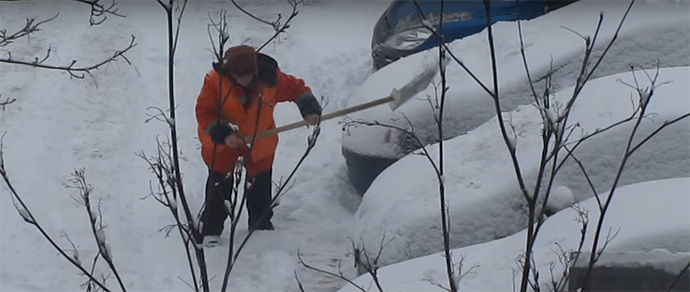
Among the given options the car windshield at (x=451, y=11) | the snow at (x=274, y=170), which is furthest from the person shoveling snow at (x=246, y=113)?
the car windshield at (x=451, y=11)

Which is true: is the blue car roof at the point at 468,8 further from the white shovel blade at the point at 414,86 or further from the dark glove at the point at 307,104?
the dark glove at the point at 307,104

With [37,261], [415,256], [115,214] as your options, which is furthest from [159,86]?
[415,256]

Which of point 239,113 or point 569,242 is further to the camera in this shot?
point 239,113

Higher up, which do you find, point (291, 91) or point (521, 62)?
point (521, 62)

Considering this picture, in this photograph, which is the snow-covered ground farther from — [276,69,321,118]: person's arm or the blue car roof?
the blue car roof

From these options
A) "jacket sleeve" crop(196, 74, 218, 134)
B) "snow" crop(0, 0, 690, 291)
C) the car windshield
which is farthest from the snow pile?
the car windshield

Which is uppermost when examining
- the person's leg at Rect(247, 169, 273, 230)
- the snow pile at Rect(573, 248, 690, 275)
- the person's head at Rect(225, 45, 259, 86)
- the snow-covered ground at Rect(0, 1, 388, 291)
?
the person's head at Rect(225, 45, 259, 86)

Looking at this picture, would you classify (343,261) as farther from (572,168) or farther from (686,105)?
(686,105)

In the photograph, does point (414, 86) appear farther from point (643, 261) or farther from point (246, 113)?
point (643, 261)

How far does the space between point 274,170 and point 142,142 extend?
3.89 ft

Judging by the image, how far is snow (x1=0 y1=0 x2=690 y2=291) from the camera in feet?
18.5

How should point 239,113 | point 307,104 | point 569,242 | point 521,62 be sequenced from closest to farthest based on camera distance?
point 569,242
point 239,113
point 307,104
point 521,62

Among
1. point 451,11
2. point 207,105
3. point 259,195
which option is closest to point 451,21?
point 451,11

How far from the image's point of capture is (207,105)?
6.14 meters
